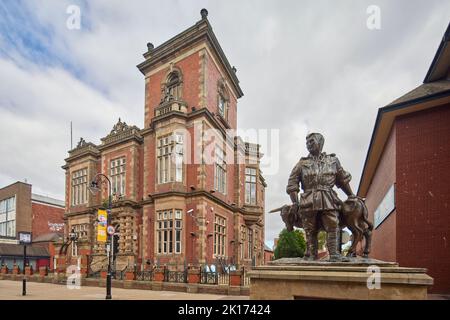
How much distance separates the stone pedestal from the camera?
516 centimetres

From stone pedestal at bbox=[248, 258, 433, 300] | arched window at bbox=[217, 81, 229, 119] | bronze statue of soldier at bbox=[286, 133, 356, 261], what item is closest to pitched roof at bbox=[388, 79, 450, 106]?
bronze statue of soldier at bbox=[286, 133, 356, 261]

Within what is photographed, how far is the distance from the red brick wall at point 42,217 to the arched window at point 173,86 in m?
34.4

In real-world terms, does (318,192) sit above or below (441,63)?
below

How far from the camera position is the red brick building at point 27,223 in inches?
1895

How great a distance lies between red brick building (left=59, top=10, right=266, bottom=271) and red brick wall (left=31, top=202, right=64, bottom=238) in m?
23.9

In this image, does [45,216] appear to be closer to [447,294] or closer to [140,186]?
[140,186]

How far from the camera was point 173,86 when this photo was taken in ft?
92.5

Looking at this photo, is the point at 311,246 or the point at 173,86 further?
the point at 173,86

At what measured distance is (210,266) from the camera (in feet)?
77.3

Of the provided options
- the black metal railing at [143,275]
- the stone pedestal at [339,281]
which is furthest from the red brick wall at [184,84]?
the stone pedestal at [339,281]

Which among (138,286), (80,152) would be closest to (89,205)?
(80,152)

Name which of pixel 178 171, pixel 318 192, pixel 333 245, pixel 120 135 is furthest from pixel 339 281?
pixel 120 135

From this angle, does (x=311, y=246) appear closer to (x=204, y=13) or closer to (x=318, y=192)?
(x=318, y=192)

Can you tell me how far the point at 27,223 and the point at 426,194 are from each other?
5521 cm
